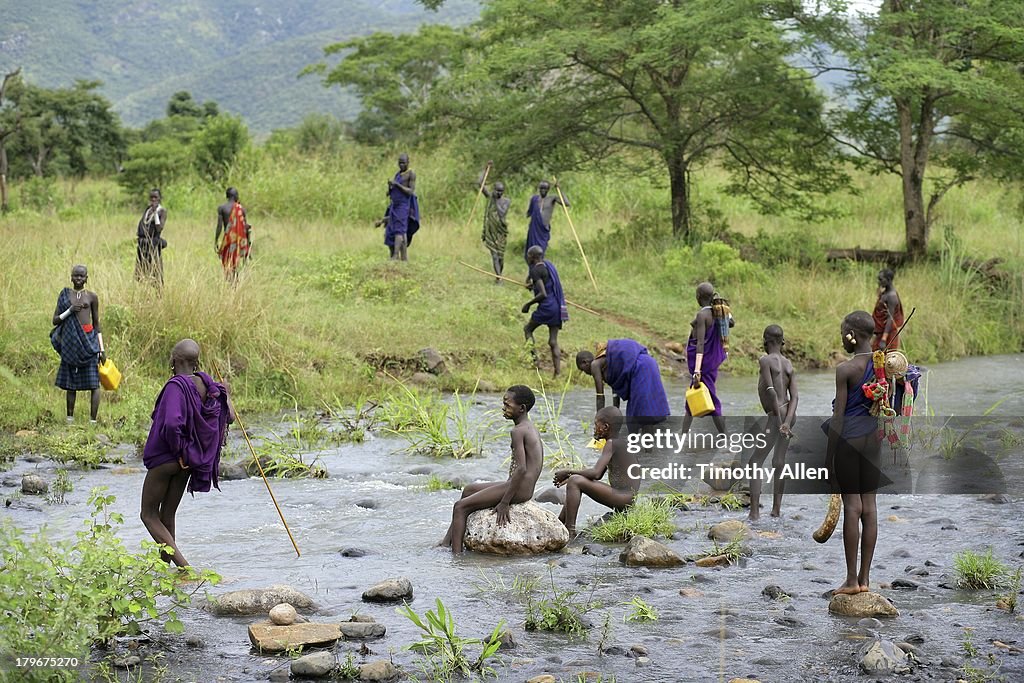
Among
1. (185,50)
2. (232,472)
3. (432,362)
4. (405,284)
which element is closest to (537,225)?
(405,284)

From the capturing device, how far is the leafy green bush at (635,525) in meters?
8.52

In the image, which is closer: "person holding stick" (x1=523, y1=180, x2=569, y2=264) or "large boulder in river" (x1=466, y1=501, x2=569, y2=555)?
"large boulder in river" (x1=466, y1=501, x2=569, y2=555)

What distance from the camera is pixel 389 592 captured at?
7219 mm

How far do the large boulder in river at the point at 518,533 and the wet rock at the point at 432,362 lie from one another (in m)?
6.87

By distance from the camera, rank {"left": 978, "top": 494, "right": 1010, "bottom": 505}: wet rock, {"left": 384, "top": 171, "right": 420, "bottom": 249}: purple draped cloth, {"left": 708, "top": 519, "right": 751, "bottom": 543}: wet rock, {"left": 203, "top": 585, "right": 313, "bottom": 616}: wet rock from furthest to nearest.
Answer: {"left": 384, "top": 171, "right": 420, "bottom": 249}: purple draped cloth, {"left": 978, "top": 494, "right": 1010, "bottom": 505}: wet rock, {"left": 708, "top": 519, "right": 751, "bottom": 543}: wet rock, {"left": 203, "top": 585, "right": 313, "bottom": 616}: wet rock

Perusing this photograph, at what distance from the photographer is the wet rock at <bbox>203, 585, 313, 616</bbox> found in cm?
696

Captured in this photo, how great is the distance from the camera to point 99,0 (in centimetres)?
9381

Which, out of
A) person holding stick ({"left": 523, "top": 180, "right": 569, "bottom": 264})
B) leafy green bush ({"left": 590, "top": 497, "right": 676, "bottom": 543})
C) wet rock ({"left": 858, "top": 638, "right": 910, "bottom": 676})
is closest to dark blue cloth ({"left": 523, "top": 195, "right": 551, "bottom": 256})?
person holding stick ({"left": 523, "top": 180, "right": 569, "bottom": 264})

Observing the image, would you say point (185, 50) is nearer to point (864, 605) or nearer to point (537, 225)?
point (537, 225)

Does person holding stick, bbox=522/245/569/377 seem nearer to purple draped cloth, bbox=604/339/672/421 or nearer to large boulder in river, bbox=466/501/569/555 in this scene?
purple draped cloth, bbox=604/339/672/421

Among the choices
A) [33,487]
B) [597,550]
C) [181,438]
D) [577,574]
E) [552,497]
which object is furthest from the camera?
[33,487]

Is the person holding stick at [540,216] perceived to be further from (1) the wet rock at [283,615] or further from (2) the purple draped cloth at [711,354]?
(1) the wet rock at [283,615]

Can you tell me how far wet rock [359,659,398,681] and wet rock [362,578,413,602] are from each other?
3.85ft

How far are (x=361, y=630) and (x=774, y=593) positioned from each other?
2.37m
